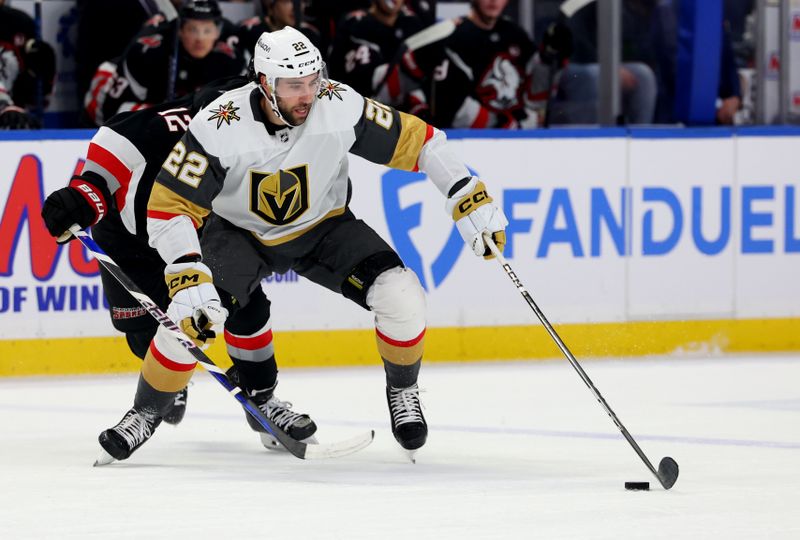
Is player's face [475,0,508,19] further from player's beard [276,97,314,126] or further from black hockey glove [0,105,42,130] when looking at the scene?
player's beard [276,97,314,126]

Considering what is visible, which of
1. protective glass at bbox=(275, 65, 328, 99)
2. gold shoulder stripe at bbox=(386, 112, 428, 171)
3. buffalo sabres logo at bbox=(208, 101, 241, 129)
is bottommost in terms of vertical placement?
gold shoulder stripe at bbox=(386, 112, 428, 171)

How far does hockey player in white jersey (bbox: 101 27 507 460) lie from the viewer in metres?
3.88

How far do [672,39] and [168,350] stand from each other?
12.6 feet

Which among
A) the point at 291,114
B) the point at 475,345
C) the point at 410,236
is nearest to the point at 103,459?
the point at 291,114

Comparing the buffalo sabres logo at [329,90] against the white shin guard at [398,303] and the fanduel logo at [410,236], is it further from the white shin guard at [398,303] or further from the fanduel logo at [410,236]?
the fanduel logo at [410,236]

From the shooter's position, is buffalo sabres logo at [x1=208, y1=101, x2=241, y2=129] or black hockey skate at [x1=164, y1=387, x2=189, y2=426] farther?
black hockey skate at [x1=164, y1=387, x2=189, y2=426]

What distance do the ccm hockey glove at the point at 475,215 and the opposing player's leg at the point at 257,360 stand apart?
0.63 m

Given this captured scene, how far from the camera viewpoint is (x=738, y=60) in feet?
23.6

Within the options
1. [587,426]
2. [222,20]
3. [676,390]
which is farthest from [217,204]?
[222,20]

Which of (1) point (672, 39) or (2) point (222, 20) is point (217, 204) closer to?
(2) point (222, 20)

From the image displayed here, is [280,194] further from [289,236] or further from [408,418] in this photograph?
[408,418]

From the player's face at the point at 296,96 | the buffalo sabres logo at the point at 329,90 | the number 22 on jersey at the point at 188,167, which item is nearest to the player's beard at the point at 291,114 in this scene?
→ the player's face at the point at 296,96

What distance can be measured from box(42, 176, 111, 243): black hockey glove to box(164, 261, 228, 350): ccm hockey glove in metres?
0.38

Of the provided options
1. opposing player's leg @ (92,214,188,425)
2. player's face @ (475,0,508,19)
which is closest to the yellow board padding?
opposing player's leg @ (92,214,188,425)
